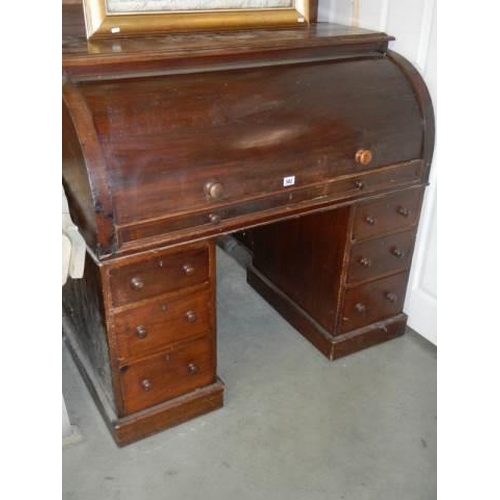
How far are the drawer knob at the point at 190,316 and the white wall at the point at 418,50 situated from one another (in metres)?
1.00

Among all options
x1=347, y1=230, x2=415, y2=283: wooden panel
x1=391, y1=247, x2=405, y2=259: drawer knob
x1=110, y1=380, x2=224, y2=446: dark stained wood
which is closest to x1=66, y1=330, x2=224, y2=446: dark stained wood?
x1=110, y1=380, x2=224, y2=446: dark stained wood

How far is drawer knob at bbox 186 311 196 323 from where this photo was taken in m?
1.77

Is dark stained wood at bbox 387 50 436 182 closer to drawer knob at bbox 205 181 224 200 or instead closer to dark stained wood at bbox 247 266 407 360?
dark stained wood at bbox 247 266 407 360

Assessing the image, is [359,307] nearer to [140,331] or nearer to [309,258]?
[309,258]

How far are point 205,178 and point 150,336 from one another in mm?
516

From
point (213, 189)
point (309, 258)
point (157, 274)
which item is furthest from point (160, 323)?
point (309, 258)

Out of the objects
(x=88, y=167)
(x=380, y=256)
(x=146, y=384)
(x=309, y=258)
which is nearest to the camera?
(x=88, y=167)

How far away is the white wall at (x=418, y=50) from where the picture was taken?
1.97m

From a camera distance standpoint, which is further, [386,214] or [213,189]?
[386,214]

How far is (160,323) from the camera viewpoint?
1731 millimetres

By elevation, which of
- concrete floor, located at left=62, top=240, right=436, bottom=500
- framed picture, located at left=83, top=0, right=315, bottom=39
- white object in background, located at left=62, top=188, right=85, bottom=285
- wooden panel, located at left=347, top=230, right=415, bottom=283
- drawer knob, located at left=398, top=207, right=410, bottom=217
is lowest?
concrete floor, located at left=62, top=240, right=436, bottom=500

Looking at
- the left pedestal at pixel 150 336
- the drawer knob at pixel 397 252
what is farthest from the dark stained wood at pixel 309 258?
the left pedestal at pixel 150 336

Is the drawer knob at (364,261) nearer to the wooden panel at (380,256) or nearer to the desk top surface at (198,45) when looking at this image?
the wooden panel at (380,256)
